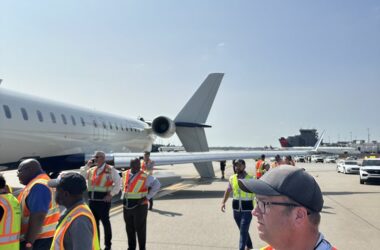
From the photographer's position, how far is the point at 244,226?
6734mm

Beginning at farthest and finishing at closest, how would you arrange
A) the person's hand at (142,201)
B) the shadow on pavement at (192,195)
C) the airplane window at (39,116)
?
the shadow on pavement at (192,195) < the airplane window at (39,116) < the person's hand at (142,201)

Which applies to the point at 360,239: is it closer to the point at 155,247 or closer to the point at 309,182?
the point at 155,247

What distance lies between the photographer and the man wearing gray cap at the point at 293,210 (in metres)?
1.75

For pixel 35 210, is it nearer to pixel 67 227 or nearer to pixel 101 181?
pixel 67 227

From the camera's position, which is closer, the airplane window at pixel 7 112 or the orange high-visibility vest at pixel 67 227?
the orange high-visibility vest at pixel 67 227

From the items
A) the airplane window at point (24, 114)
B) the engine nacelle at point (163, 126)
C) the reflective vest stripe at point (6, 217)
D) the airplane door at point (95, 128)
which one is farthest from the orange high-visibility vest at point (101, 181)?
the engine nacelle at point (163, 126)

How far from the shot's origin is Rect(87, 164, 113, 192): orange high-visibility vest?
776 cm

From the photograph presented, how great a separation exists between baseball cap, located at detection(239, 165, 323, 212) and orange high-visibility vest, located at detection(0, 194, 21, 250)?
318 cm

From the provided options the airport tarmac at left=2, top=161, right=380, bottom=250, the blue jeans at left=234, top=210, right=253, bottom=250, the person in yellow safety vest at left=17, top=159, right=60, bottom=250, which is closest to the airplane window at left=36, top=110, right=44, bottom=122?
the airport tarmac at left=2, top=161, right=380, bottom=250

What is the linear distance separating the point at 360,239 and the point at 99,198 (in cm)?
538

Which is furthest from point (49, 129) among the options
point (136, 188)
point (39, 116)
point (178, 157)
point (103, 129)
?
point (136, 188)

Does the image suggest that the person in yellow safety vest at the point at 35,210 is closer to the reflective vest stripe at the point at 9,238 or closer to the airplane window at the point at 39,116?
the reflective vest stripe at the point at 9,238

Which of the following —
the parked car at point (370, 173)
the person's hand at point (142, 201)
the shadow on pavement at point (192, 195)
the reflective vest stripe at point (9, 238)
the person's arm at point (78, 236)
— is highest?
the person's arm at point (78, 236)

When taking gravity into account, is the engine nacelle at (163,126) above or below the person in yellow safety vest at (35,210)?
above
